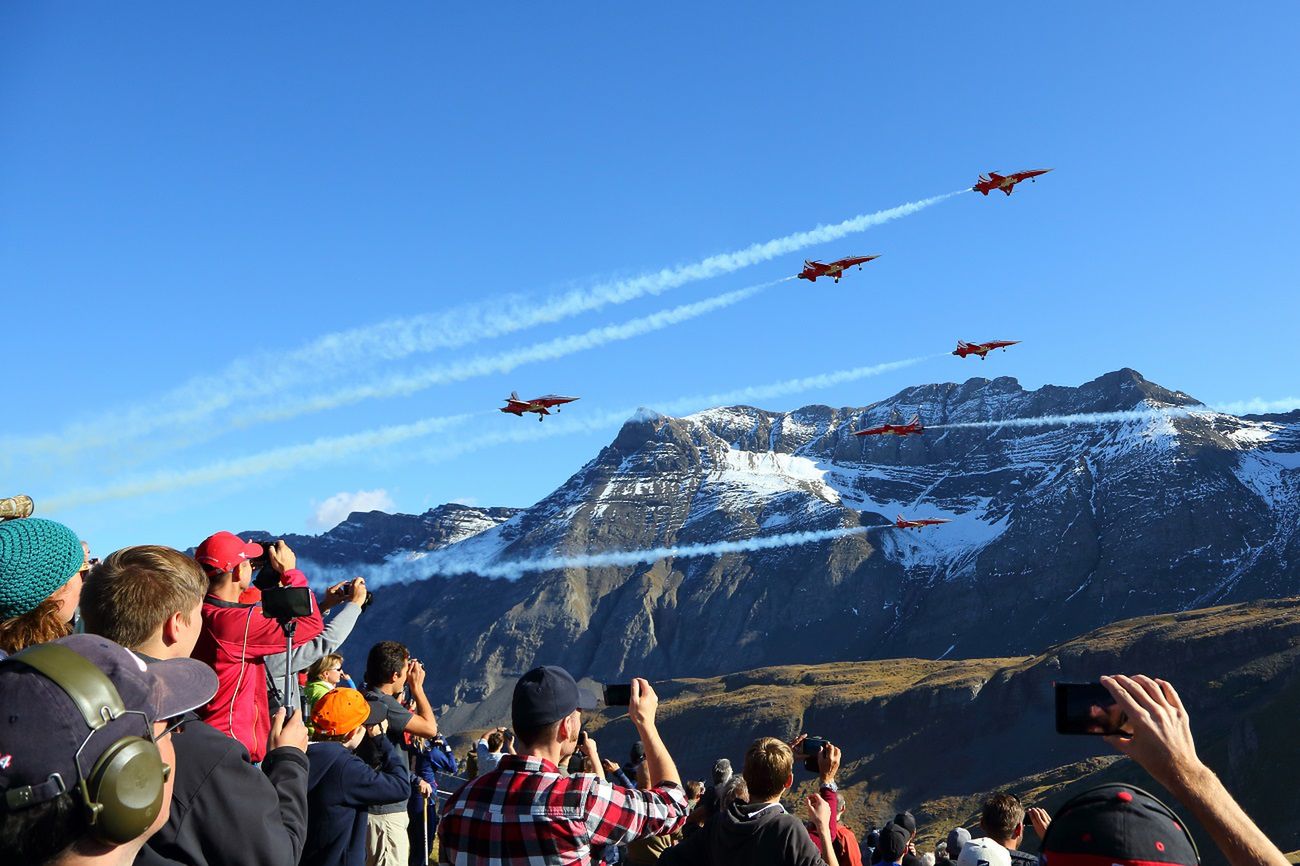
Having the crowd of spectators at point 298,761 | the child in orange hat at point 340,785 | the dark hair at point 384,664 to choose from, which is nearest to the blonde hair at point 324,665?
the crowd of spectators at point 298,761

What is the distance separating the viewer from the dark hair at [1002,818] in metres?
9.98

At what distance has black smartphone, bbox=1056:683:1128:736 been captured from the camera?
14.6 feet

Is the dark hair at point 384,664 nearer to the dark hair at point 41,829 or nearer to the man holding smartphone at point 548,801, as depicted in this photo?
the man holding smartphone at point 548,801

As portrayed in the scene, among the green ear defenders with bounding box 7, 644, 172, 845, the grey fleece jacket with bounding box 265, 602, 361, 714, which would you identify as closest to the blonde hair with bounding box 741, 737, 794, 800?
the grey fleece jacket with bounding box 265, 602, 361, 714

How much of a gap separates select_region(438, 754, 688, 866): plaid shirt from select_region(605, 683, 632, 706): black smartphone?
1.02 meters

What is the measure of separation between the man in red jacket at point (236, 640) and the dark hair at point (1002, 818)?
603 cm

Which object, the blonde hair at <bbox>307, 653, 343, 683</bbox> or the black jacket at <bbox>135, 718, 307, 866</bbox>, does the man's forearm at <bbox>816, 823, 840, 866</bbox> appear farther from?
the blonde hair at <bbox>307, 653, 343, 683</bbox>

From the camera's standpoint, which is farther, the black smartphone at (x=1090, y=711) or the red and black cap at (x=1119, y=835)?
the black smartphone at (x=1090, y=711)

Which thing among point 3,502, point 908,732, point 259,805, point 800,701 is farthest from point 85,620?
point 800,701

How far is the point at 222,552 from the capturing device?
842 centimetres

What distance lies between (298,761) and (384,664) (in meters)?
4.47

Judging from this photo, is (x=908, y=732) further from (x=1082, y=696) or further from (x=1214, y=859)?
(x=1082, y=696)

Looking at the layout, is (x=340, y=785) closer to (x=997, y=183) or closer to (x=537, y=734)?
(x=537, y=734)

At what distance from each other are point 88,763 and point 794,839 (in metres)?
5.41
